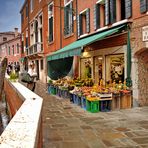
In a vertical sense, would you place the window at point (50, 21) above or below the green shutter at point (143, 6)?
above

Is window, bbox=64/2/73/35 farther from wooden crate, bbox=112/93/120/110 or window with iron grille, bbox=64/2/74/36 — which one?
wooden crate, bbox=112/93/120/110

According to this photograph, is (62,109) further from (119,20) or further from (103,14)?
(103,14)

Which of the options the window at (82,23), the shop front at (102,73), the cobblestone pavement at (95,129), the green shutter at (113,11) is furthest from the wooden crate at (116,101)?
the window at (82,23)

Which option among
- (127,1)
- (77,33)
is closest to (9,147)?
(127,1)

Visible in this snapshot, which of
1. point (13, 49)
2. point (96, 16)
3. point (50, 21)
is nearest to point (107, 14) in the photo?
point (96, 16)

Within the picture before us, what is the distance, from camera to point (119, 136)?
5.75 metres

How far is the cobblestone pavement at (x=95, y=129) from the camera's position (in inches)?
210

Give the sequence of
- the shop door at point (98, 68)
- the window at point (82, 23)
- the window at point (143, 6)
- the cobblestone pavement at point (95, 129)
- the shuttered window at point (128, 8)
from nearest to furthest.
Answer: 1. the cobblestone pavement at point (95, 129)
2. the window at point (143, 6)
3. the shuttered window at point (128, 8)
4. the shop door at point (98, 68)
5. the window at point (82, 23)

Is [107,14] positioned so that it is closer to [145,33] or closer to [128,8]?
[128,8]

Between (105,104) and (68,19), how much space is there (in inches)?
369

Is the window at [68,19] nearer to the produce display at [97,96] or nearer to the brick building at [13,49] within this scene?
the produce display at [97,96]

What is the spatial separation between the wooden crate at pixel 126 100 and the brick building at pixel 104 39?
9.4 inches

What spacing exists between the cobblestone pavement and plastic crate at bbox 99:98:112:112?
330 mm

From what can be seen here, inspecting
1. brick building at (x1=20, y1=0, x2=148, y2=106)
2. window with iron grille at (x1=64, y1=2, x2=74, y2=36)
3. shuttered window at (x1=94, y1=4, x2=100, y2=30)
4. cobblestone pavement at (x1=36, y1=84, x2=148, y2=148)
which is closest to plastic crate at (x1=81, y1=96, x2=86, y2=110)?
cobblestone pavement at (x1=36, y1=84, x2=148, y2=148)
